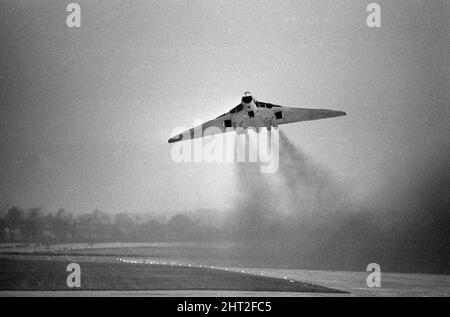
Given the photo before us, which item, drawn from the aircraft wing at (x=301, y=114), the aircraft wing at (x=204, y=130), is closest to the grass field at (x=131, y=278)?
the aircraft wing at (x=204, y=130)

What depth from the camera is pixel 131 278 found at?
4862 cm

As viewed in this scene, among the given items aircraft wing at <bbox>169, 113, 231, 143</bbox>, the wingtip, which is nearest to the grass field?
the wingtip

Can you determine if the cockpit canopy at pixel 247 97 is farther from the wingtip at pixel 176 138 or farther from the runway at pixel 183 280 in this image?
the runway at pixel 183 280

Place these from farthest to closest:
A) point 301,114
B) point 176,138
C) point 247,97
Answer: point 176,138 → point 301,114 → point 247,97

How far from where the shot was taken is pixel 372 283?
166ft

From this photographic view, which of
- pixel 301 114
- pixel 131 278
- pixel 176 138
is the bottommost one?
pixel 131 278

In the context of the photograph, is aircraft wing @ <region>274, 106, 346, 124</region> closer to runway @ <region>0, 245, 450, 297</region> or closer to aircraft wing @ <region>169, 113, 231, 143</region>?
aircraft wing @ <region>169, 113, 231, 143</region>

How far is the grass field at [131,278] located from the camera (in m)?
46.3

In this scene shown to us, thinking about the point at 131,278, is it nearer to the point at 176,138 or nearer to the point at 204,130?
the point at 176,138

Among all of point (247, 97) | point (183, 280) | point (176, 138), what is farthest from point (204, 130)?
point (183, 280)
